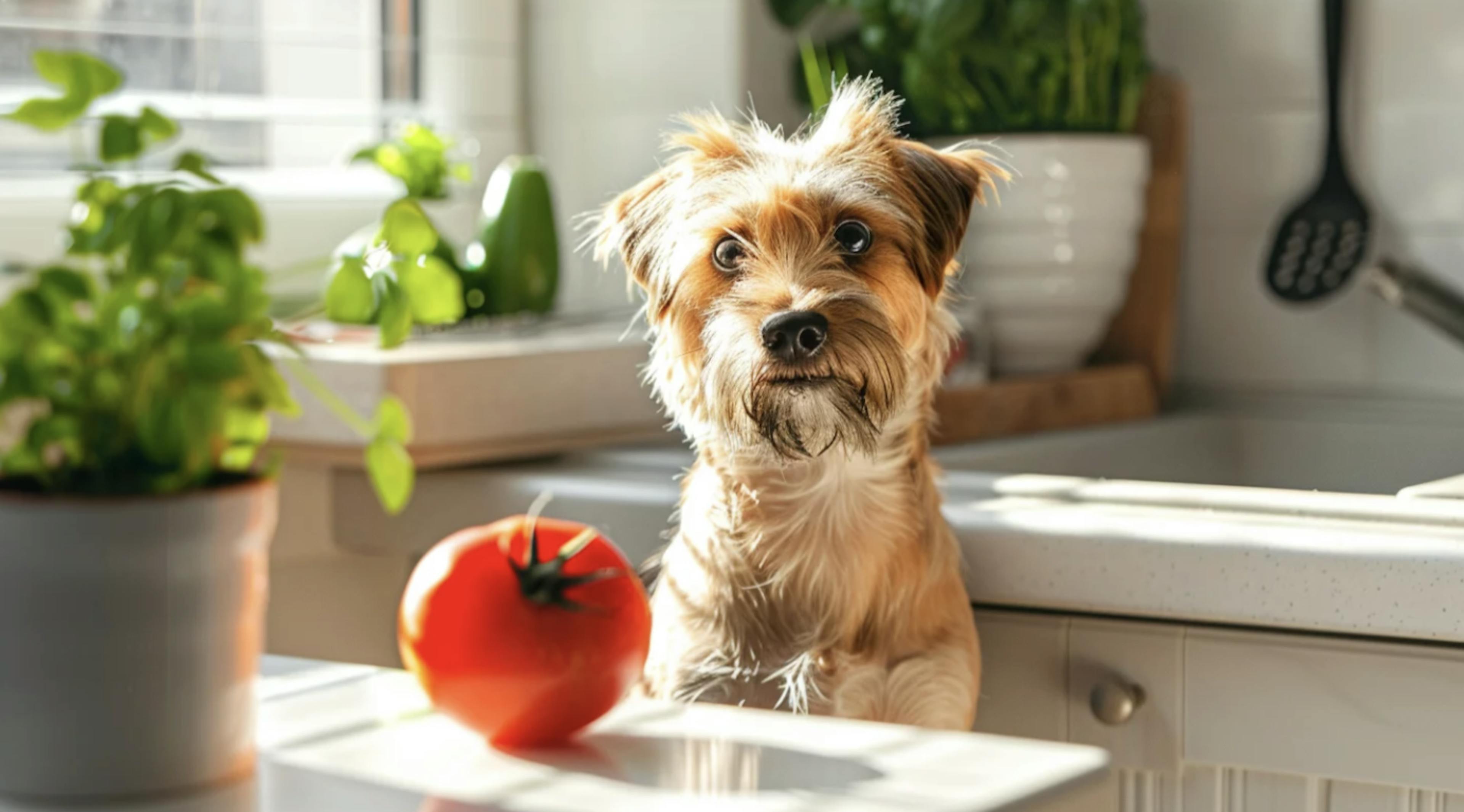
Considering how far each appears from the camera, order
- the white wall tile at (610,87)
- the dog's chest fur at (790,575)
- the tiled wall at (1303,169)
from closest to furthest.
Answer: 1. the dog's chest fur at (790,575)
2. the tiled wall at (1303,169)
3. the white wall tile at (610,87)

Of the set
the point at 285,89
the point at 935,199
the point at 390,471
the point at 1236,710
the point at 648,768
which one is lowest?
the point at 1236,710

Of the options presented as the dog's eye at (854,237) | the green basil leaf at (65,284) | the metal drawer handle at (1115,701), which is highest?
the dog's eye at (854,237)

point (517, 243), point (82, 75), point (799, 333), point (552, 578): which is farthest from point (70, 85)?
point (517, 243)

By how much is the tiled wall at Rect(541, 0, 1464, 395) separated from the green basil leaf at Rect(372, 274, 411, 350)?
118 cm

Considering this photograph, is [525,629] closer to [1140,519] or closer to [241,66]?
[1140,519]

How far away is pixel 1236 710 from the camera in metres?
1.10

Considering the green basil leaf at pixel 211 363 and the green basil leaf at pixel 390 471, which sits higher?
the green basil leaf at pixel 211 363

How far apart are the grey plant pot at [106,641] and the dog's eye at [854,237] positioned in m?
0.46

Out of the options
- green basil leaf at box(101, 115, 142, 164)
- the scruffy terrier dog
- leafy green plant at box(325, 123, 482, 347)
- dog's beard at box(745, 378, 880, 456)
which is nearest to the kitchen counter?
the scruffy terrier dog

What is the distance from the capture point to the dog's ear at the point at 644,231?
1026 millimetres

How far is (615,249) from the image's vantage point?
1.11 m

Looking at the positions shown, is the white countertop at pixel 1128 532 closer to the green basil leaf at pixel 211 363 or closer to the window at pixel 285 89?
the window at pixel 285 89

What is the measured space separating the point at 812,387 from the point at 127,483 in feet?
1.40

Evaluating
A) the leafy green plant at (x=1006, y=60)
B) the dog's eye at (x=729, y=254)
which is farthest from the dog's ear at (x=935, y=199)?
the leafy green plant at (x=1006, y=60)
